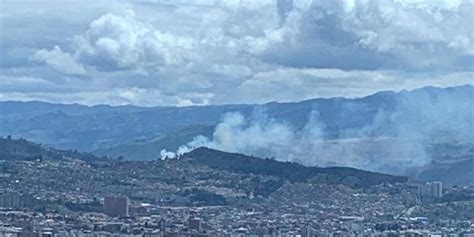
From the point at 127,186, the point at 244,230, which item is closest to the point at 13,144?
the point at 127,186

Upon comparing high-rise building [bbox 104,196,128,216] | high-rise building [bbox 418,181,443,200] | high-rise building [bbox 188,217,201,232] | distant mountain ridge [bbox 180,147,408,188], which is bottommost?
high-rise building [bbox 188,217,201,232]

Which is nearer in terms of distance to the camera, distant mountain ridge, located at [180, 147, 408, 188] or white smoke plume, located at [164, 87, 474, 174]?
distant mountain ridge, located at [180, 147, 408, 188]

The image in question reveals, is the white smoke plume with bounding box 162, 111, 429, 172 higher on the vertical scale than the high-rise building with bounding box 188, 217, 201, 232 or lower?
higher

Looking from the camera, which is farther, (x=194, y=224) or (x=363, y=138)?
(x=363, y=138)

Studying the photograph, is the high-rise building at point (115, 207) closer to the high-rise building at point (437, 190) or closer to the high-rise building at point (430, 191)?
the high-rise building at point (430, 191)

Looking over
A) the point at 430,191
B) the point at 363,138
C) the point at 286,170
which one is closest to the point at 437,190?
the point at 430,191

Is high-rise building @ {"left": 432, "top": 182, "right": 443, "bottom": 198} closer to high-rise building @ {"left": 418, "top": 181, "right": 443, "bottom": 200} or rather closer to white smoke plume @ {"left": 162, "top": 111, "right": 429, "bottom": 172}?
high-rise building @ {"left": 418, "top": 181, "right": 443, "bottom": 200}

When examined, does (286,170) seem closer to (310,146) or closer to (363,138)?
(310,146)

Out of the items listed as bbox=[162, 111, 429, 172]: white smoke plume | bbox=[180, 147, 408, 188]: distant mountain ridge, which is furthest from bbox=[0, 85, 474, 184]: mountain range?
bbox=[180, 147, 408, 188]: distant mountain ridge

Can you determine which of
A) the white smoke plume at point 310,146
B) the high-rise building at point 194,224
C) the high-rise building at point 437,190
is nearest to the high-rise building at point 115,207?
the high-rise building at point 194,224
